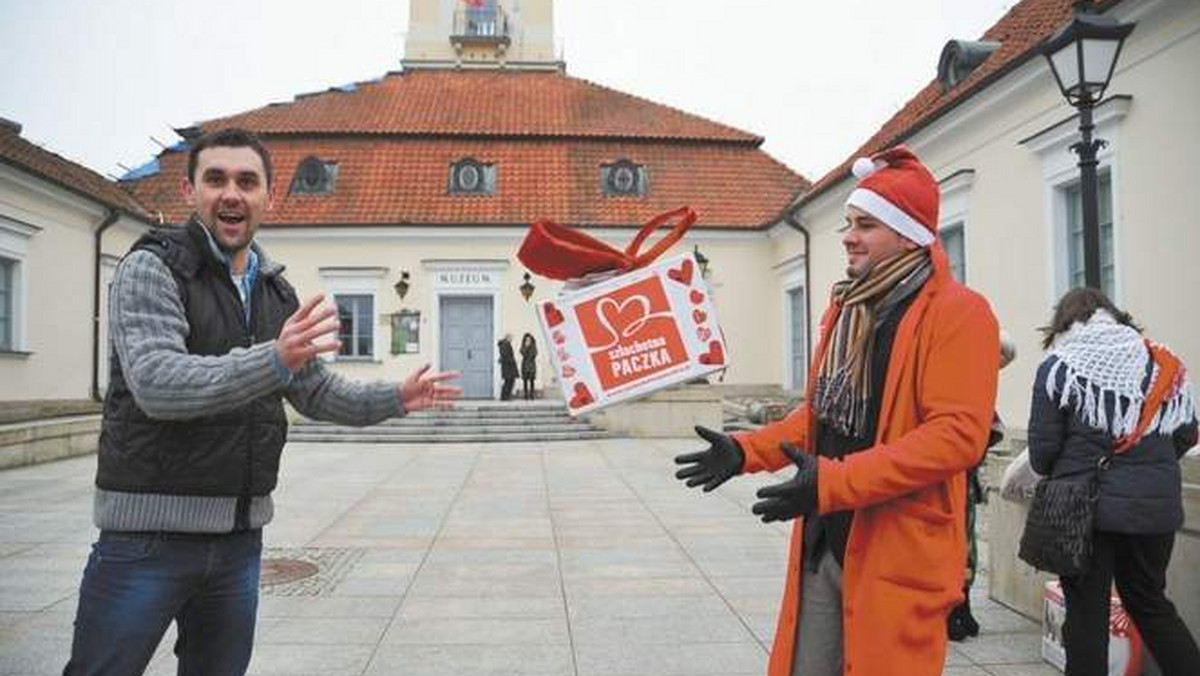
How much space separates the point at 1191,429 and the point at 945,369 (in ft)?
6.91

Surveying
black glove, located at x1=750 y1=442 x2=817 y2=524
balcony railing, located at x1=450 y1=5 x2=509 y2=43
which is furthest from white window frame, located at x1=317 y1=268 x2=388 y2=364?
black glove, located at x1=750 y1=442 x2=817 y2=524

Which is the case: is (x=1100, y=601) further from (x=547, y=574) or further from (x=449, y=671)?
(x=547, y=574)

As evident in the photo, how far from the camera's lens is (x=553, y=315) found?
225cm

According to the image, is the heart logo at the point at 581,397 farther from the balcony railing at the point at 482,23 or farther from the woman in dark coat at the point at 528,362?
the balcony railing at the point at 482,23

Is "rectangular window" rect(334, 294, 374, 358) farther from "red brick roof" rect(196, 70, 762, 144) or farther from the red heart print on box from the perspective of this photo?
the red heart print on box

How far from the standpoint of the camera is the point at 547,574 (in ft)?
20.1

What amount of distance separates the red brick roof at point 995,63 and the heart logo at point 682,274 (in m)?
9.53

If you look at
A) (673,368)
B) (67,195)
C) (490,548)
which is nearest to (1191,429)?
(673,368)

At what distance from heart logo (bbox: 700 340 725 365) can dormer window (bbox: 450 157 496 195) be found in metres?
20.8

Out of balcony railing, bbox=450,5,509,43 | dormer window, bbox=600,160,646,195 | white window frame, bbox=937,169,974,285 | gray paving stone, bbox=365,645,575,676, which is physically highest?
balcony railing, bbox=450,5,509,43

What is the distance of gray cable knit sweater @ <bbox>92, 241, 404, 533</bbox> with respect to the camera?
2.00 meters

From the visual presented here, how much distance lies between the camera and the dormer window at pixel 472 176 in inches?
890

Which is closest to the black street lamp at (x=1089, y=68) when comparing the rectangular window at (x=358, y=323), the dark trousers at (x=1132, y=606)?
the dark trousers at (x=1132, y=606)

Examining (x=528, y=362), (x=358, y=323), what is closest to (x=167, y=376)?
(x=528, y=362)
